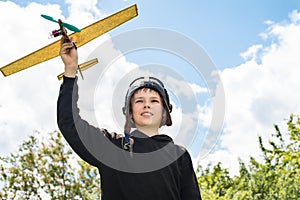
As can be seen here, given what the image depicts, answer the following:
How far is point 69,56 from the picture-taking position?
9.20 feet

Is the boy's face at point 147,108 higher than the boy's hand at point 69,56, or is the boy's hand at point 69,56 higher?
the boy's hand at point 69,56

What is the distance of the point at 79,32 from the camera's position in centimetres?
270

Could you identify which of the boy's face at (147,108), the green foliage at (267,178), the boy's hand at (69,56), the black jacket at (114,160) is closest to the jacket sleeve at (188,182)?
the black jacket at (114,160)

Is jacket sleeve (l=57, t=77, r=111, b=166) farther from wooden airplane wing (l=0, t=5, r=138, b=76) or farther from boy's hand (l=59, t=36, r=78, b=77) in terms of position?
wooden airplane wing (l=0, t=5, r=138, b=76)

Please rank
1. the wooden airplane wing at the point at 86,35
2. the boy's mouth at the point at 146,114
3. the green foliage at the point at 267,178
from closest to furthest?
the wooden airplane wing at the point at 86,35 → the boy's mouth at the point at 146,114 → the green foliage at the point at 267,178

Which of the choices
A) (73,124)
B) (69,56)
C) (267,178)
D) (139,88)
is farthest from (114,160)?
(267,178)

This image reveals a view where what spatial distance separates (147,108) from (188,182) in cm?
56

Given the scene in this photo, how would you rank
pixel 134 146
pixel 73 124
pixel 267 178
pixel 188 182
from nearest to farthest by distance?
1. pixel 73 124
2. pixel 134 146
3. pixel 188 182
4. pixel 267 178

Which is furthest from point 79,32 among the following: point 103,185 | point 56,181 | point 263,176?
point 56,181

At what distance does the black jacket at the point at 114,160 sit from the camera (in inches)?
112

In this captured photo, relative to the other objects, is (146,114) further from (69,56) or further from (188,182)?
(69,56)

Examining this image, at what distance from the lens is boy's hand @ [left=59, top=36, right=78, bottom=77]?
2.75 metres

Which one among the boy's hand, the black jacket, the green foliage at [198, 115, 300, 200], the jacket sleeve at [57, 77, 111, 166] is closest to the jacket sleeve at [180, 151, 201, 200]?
the black jacket

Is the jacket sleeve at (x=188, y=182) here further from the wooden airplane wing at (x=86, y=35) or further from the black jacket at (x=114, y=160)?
the wooden airplane wing at (x=86, y=35)
